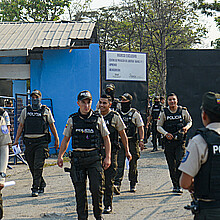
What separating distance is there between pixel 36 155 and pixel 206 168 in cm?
544

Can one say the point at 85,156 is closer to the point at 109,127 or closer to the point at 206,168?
the point at 109,127

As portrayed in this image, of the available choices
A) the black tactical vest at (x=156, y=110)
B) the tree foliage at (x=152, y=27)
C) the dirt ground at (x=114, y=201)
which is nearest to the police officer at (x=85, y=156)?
the dirt ground at (x=114, y=201)

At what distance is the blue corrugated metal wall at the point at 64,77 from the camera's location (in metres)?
15.2

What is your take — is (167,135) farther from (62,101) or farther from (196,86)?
(62,101)

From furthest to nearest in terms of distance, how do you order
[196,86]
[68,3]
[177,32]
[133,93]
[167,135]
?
1. [68,3]
2. [177,32]
3. [133,93]
4. [196,86]
5. [167,135]

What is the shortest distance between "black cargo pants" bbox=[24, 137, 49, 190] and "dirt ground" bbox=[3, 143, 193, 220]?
1.24 feet

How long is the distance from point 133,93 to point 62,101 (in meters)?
2.90

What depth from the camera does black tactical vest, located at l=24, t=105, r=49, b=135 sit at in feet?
27.7

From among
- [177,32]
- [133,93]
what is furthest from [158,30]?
[133,93]

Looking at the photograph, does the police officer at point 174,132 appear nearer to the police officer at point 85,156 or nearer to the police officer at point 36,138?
the police officer at point 36,138

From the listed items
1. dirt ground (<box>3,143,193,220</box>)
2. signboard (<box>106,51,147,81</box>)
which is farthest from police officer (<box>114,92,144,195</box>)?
signboard (<box>106,51,147,81</box>)

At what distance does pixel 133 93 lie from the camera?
16438 millimetres

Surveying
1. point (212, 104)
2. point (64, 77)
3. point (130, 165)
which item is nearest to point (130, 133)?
point (130, 165)

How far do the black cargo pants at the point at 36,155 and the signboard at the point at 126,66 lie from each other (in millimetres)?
7633
